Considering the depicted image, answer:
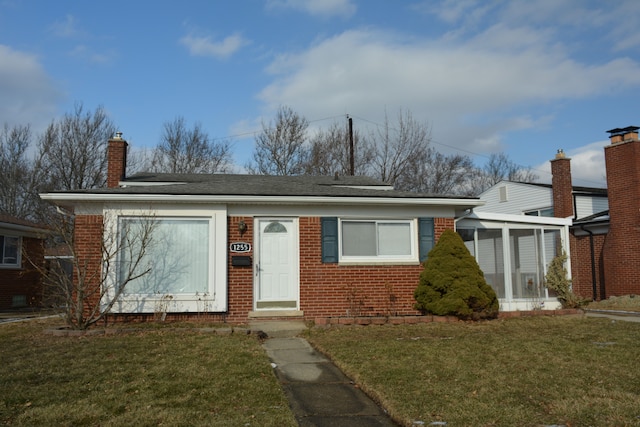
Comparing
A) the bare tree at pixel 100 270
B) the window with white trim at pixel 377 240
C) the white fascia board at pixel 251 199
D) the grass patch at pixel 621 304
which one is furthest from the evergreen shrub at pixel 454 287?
the grass patch at pixel 621 304

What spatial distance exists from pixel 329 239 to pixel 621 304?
10733 mm

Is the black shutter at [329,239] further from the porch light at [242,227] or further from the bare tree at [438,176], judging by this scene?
the bare tree at [438,176]

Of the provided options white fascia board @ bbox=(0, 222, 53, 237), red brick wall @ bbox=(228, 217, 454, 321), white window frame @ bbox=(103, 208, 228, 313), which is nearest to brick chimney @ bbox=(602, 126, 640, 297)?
red brick wall @ bbox=(228, 217, 454, 321)

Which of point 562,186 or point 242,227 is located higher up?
point 562,186

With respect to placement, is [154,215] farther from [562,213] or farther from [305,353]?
[562,213]

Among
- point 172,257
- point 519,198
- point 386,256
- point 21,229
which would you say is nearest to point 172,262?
point 172,257

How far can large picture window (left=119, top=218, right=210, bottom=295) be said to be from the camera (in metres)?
10.3

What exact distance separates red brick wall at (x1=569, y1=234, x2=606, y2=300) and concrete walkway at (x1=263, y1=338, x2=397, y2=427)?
14943 mm

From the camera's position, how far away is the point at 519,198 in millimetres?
23406

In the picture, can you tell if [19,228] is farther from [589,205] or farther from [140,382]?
[589,205]

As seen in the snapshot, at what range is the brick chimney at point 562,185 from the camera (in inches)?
811

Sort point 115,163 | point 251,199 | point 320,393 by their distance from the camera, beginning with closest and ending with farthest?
1. point 320,393
2. point 251,199
3. point 115,163

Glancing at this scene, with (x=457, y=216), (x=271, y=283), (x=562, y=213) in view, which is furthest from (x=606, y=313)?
(x=271, y=283)

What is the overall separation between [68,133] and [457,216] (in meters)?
27.1
